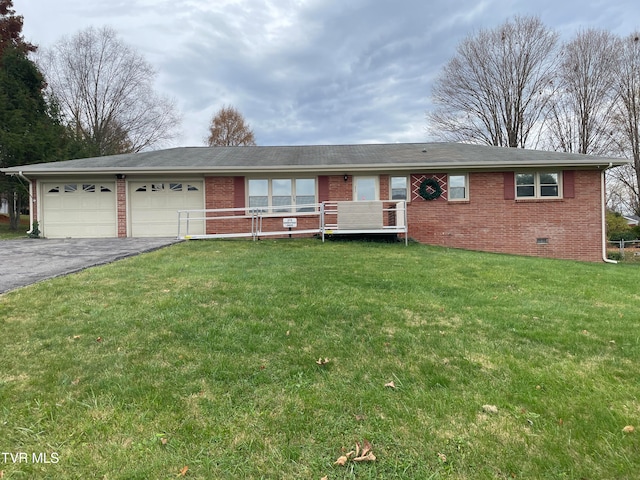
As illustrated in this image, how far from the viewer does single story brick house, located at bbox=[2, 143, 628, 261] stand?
10.9 meters

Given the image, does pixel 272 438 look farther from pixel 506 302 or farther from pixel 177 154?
pixel 177 154

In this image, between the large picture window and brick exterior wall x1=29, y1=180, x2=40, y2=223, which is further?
the large picture window

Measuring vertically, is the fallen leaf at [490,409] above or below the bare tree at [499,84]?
below

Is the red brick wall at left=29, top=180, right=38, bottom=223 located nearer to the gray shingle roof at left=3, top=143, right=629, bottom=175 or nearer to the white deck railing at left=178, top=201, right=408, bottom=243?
the gray shingle roof at left=3, top=143, right=629, bottom=175

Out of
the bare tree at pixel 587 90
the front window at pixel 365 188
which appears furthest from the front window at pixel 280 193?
the bare tree at pixel 587 90

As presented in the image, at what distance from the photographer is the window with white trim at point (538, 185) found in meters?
11.1

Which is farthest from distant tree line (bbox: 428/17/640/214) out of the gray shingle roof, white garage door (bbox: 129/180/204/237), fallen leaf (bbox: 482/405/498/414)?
fallen leaf (bbox: 482/405/498/414)

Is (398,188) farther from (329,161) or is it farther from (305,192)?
(305,192)

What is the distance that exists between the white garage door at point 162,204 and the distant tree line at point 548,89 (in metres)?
18.9

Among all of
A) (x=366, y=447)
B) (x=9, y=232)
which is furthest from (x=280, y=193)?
(x=9, y=232)

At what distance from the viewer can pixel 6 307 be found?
3.71 m

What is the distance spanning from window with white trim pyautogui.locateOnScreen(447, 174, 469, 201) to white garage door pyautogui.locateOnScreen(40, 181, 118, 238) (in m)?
10.9

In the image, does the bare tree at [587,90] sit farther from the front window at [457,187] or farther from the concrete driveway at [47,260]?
the concrete driveway at [47,260]

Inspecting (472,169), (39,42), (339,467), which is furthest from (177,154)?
(39,42)
